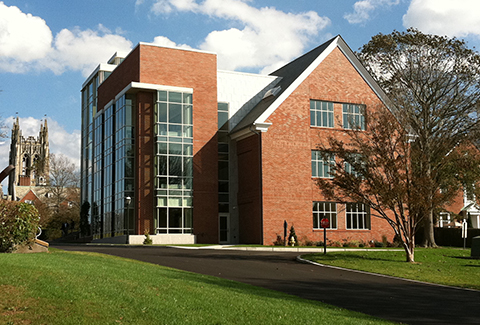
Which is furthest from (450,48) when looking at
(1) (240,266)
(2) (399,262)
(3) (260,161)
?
(1) (240,266)

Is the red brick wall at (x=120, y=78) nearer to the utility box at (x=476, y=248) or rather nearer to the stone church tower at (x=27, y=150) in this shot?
the utility box at (x=476, y=248)

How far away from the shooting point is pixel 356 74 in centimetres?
4028

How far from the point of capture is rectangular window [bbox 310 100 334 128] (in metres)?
38.5

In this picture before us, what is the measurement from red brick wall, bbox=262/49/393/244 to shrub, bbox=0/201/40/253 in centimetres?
1985

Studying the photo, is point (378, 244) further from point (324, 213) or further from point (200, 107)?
point (200, 107)

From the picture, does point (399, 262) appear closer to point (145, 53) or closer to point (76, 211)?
point (145, 53)

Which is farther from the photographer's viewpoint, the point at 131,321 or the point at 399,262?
the point at 399,262

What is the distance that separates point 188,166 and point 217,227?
4799mm

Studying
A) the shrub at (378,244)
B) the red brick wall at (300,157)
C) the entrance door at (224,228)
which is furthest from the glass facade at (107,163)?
the shrub at (378,244)

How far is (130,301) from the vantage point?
9.52 meters

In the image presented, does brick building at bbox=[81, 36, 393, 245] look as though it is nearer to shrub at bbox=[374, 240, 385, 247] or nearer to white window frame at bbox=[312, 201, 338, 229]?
white window frame at bbox=[312, 201, 338, 229]

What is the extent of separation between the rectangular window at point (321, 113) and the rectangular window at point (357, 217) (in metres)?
6.21

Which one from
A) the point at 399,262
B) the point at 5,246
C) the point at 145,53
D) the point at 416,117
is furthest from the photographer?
the point at 145,53

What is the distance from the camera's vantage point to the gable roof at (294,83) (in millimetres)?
36469
